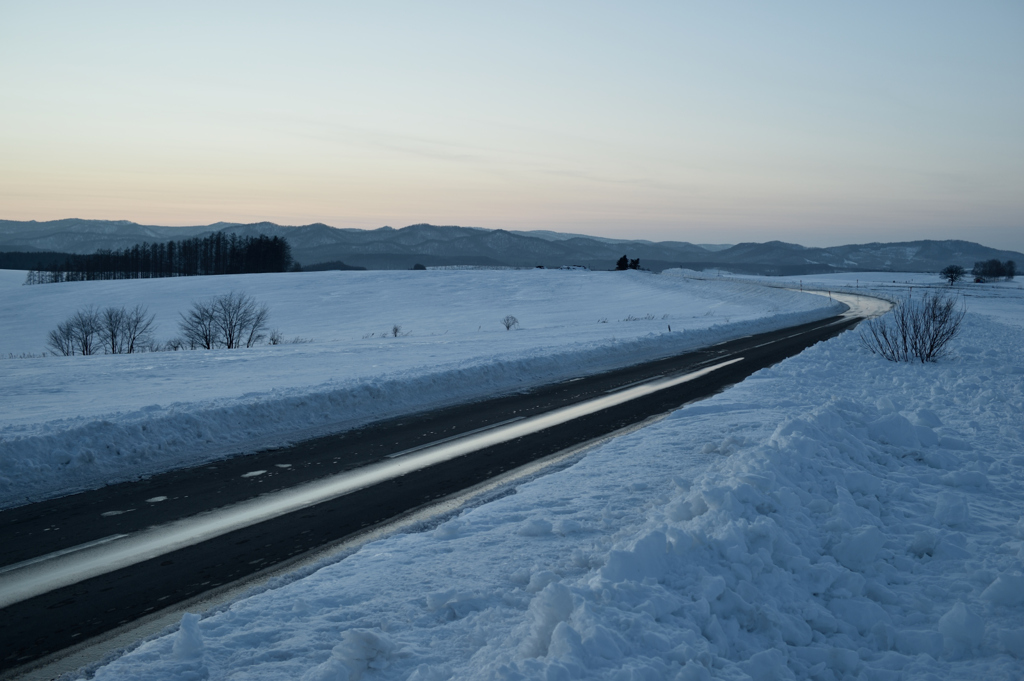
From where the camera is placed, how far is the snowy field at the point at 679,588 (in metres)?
3.52

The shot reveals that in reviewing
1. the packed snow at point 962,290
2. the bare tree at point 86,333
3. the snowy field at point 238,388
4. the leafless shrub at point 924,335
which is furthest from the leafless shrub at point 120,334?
the packed snow at point 962,290

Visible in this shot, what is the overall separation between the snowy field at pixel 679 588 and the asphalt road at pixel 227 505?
2.30 feet

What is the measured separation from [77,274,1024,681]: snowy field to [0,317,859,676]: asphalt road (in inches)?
27.6

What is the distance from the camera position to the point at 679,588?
161 inches

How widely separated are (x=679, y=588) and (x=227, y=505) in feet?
15.4

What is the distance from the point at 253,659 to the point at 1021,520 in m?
6.60

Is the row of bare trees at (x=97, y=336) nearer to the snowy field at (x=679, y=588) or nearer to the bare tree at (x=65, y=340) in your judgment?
the bare tree at (x=65, y=340)

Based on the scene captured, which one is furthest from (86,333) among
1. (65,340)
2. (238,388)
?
(238,388)

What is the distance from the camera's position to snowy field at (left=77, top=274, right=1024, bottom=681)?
3518 millimetres

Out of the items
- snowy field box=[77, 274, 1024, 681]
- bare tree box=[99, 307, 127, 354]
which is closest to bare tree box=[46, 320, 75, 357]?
bare tree box=[99, 307, 127, 354]

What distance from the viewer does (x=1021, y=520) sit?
224 inches

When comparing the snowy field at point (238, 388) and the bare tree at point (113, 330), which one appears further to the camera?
the bare tree at point (113, 330)

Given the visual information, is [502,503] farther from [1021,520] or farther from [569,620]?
[1021,520]

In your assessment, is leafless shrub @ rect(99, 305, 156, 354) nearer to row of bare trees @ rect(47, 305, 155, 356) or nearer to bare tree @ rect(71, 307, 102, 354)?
row of bare trees @ rect(47, 305, 155, 356)
